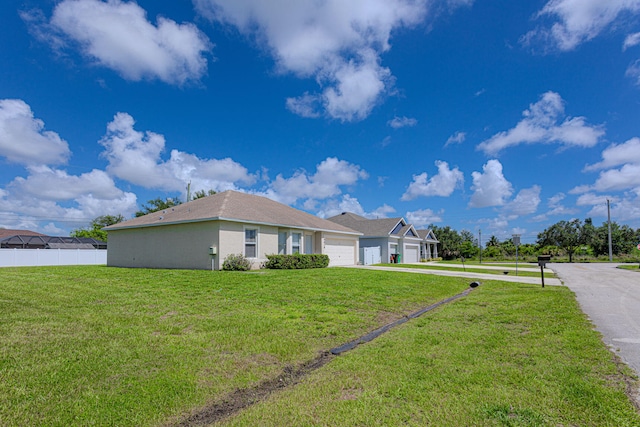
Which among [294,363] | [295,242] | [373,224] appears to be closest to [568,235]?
[373,224]

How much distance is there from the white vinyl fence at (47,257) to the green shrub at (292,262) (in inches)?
720

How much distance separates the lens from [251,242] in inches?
743

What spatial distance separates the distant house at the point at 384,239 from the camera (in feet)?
106

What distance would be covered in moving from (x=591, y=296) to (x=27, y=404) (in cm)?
1435

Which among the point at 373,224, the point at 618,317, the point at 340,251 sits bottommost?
the point at 618,317

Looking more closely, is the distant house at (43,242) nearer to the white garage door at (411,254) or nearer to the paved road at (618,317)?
the white garage door at (411,254)

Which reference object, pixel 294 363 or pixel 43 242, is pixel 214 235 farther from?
pixel 43 242

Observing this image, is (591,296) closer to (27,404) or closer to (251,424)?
(251,424)

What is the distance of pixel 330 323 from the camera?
7.20 m

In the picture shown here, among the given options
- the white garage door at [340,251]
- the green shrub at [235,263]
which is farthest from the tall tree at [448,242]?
the green shrub at [235,263]

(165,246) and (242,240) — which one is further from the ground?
(242,240)

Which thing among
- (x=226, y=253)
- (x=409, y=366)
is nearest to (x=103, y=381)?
(x=409, y=366)

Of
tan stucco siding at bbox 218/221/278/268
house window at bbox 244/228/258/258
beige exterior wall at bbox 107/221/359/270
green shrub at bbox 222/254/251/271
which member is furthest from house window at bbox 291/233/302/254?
green shrub at bbox 222/254/251/271

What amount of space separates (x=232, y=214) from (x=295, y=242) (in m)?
5.58
